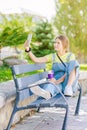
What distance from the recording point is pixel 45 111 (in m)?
6.26

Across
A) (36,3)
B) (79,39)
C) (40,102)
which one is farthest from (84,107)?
(36,3)

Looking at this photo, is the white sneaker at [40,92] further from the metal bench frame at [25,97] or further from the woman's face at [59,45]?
the woman's face at [59,45]

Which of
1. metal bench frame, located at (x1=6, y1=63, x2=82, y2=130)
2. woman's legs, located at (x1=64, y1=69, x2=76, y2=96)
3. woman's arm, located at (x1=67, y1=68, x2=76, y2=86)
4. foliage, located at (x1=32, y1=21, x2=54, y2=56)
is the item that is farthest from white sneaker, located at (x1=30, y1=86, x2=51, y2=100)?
foliage, located at (x1=32, y1=21, x2=54, y2=56)

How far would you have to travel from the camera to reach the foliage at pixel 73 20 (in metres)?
21.2

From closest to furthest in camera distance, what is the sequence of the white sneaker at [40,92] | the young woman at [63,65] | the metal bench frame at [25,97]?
the metal bench frame at [25,97], the white sneaker at [40,92], the young woman at [63,65]

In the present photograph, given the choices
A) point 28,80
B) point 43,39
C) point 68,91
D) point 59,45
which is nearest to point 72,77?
point 68,91

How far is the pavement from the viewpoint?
16.4 feet

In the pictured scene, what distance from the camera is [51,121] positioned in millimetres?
5391

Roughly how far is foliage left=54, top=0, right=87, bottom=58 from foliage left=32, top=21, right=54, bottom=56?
4880 mm

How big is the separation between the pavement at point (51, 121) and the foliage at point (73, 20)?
15245mm

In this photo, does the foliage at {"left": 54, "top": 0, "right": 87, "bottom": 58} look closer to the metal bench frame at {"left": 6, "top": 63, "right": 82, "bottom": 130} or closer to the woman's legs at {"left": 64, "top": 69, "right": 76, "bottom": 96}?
the woman's legs at {"left": 64, "top": 69, "right": 76, "bottom": 96}

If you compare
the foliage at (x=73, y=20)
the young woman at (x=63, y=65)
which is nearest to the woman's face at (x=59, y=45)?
the young woman at (x=63, y=65)

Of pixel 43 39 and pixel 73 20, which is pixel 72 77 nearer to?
pixel 43 39

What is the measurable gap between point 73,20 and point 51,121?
656 inches
